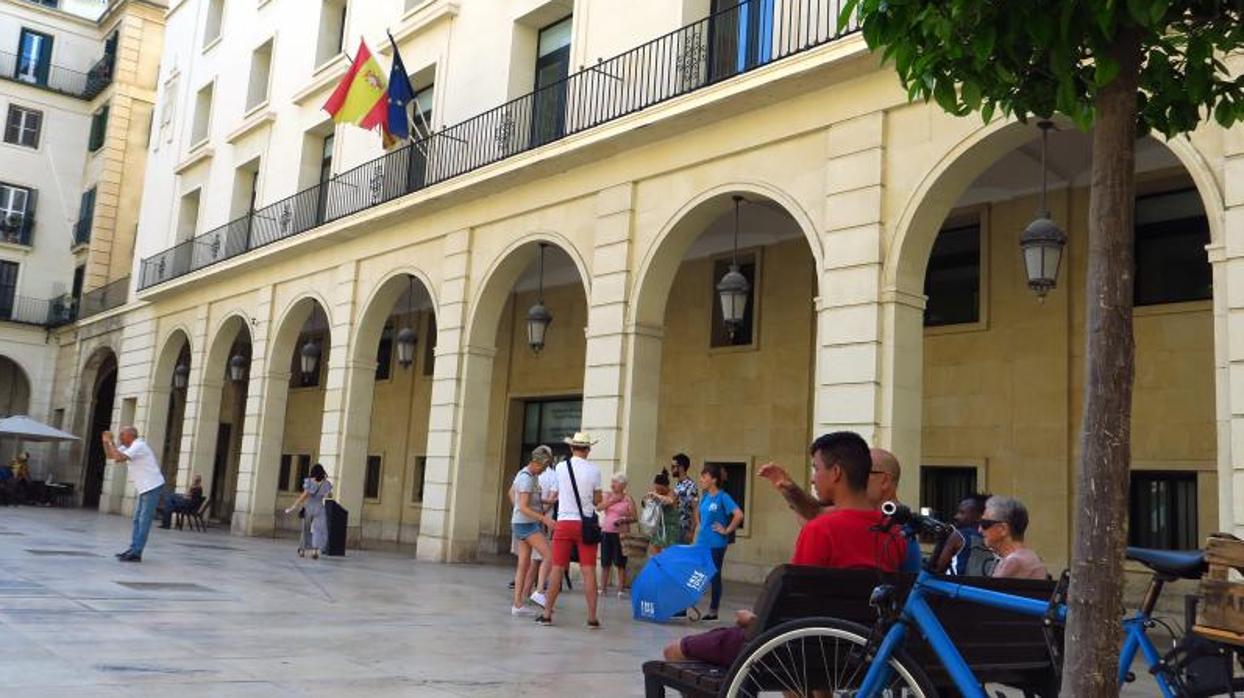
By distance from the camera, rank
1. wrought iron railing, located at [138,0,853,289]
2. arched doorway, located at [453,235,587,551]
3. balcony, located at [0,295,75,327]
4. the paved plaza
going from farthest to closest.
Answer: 1. balcony, located at [0,295,75,327]
2. arched doorway, located at [453,235,587,551]
3. wrought iron railing, located at [138,0,853,289]
4. the paved plaza

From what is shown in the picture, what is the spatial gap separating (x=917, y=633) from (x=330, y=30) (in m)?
23.7

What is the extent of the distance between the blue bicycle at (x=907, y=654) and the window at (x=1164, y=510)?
1004 centimetres

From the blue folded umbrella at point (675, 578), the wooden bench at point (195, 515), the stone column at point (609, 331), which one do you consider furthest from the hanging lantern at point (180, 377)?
the blue folded umbrella at point (675, 578)

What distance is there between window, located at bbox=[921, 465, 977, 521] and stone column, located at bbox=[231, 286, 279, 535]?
1438cm

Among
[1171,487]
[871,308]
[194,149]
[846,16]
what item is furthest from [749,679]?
[194,149]

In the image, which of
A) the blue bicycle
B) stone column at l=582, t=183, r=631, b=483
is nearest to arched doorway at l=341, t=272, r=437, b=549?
stone column at l=582, t=183, r=631, b=483

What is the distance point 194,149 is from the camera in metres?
30.2

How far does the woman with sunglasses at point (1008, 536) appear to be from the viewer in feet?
19.4

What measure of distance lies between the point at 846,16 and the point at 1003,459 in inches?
447

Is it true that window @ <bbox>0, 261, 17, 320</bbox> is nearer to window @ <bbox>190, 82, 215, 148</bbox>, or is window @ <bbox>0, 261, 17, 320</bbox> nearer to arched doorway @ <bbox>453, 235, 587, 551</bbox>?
window @ <bbox>190, 82, 215, 148</bbox>

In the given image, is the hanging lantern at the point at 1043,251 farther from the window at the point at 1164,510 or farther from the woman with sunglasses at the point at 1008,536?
the woman with sunglasses at the point at 1008,536

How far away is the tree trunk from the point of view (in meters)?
3.53

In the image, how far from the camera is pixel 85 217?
3947 cm

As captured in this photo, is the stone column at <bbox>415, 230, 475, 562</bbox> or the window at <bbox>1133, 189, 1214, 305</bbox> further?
the stone column at <bbox>415, 230, 475, 562</bbox>
